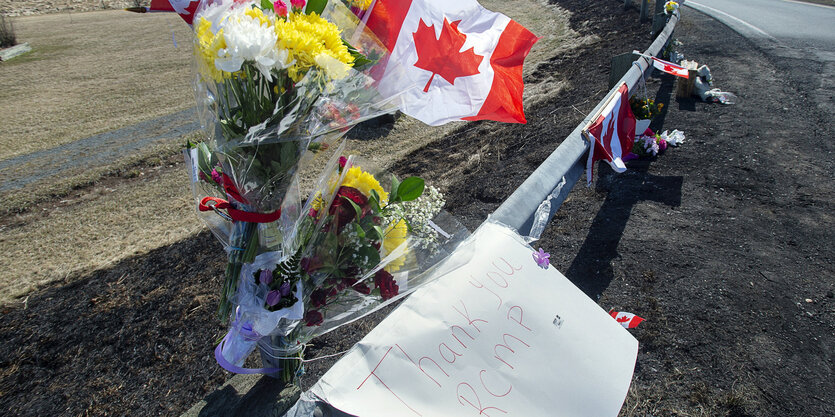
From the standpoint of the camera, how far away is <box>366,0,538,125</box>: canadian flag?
171 centimetres

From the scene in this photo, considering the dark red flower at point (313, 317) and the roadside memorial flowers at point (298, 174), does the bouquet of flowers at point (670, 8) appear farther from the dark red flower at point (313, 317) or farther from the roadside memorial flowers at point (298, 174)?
the dark red flower at point (313, 317)

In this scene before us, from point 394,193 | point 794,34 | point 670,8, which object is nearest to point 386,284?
point 394,193

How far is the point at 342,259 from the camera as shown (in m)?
1.73

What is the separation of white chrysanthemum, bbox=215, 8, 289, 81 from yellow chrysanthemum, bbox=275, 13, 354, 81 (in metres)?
0.04

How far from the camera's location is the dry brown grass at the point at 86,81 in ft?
23.0

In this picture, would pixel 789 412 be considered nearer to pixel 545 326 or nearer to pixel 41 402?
pixel 545 326

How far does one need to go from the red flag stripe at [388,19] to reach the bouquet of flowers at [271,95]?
68mm

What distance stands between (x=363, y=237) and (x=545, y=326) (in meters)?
0.70

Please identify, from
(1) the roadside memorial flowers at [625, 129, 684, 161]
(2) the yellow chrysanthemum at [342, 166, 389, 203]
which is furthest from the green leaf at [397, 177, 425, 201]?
(1) the roadside memorial flowers at [625, 129, 684, 161]

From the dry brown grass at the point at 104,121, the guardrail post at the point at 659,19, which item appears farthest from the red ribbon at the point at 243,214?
the guardrail post at the point at 659,19

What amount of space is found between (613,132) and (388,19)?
7.00 feet

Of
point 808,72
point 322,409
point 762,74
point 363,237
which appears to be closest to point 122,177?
point 363,237

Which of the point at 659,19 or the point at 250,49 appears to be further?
the point at 659,19

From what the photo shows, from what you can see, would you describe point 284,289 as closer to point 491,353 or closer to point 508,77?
point 491,353
